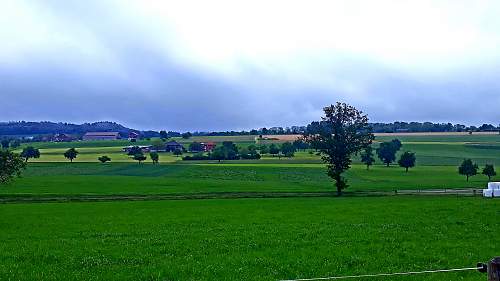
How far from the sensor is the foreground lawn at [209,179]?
92.1 meters

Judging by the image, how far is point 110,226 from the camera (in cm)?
3441

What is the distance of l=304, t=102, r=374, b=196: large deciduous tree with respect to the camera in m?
86.8

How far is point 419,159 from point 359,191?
6848 cm

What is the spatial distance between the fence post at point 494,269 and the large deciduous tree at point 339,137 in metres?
75.3

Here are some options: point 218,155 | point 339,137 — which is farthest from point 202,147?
point 339,137

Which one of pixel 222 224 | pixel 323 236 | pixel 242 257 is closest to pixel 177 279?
pixel 242 257

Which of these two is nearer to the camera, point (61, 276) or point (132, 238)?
point (61, 276)

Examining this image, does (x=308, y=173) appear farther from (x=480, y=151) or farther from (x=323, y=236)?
(x=323, y=236)

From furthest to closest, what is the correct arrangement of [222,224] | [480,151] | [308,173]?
[480,151], [308,173], [222,224]

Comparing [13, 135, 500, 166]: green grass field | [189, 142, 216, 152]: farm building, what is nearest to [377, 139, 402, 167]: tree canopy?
[13, 135, 500, 166]: green grass field

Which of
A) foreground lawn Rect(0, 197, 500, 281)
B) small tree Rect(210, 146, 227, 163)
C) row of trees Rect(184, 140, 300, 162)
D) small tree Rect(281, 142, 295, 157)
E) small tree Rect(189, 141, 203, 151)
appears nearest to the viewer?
foreground lawn Rect(0, 197, 500, 281)

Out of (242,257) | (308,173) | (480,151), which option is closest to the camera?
(242,257)

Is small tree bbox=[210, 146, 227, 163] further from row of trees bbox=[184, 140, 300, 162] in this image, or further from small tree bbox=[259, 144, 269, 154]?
small tree bbox=[259, 144, 269, 154]

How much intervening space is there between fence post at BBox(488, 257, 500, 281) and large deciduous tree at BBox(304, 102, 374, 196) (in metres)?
75.3
